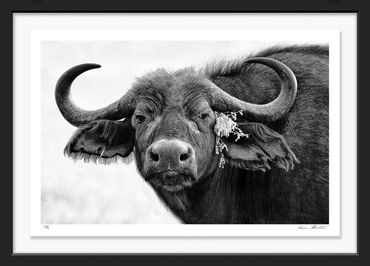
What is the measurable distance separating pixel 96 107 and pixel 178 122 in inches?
36.8

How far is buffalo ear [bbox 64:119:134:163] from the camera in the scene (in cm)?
1117

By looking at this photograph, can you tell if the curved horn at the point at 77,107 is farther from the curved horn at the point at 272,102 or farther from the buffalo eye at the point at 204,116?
the curved horn at the point at 272,102

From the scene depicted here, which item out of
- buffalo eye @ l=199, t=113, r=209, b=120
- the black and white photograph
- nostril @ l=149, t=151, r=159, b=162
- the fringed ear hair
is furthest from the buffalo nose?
the fringed ear hair

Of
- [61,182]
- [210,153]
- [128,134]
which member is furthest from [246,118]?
[61,182]

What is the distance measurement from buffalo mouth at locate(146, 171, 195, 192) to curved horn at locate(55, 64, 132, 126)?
33.1 inches

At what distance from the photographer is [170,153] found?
34.2 feet

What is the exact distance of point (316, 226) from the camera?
36.0 ft

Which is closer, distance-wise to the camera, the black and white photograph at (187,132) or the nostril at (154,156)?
the nostril at (154,156)

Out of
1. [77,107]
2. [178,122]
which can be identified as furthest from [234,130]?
[77,107]

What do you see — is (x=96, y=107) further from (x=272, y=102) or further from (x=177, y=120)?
(x=272, y=102)

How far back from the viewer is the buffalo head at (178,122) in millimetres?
10789

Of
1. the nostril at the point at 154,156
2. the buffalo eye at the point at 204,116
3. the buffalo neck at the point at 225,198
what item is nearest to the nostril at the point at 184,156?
the nostril at the point at 154,156

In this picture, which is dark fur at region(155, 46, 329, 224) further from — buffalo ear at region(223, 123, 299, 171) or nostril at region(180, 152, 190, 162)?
nostril at region(180, 152, 190, 162)

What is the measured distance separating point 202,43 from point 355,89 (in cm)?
→ 150
